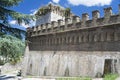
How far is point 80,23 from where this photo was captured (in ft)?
71.7

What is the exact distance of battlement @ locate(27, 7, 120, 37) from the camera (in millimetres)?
19250

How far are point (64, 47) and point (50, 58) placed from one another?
8.32 feet

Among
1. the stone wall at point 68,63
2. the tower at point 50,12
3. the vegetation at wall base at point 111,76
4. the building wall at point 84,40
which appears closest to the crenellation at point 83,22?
the building wall at point 84,40

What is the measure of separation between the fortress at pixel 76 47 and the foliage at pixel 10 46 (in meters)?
3.13

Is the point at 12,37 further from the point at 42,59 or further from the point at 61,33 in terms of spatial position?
the point at 42,59

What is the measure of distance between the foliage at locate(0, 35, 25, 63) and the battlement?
7941 millimetres

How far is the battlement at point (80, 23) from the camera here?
63.2 ft

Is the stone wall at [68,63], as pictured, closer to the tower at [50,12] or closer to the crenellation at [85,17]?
the crenellation at [85,17]

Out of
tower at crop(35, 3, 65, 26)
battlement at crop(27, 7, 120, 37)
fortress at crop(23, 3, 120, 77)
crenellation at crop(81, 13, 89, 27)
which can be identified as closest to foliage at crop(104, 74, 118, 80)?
fortress at crop(23, 3, 120, 77)

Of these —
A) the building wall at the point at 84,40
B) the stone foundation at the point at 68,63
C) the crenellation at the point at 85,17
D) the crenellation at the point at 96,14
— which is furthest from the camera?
the crenellation at the point at 85,17

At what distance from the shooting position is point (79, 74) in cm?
2119

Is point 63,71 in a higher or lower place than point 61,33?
lower

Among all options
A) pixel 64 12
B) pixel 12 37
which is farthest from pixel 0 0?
pixel 64 12

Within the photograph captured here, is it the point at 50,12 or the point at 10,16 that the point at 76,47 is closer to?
the point at 10,16
